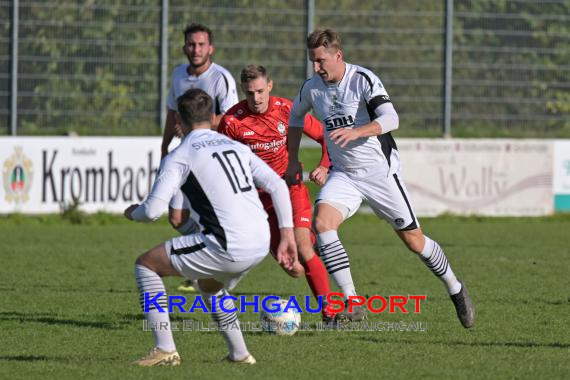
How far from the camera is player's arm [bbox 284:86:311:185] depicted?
8820 millimetres

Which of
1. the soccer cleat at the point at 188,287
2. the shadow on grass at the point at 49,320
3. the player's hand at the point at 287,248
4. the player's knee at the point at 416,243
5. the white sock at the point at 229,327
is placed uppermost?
the player's hand at the point at 287,248

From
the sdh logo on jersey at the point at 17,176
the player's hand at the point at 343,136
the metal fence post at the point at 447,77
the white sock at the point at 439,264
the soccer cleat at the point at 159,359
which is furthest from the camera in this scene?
the metal fence post at the point at 447,77

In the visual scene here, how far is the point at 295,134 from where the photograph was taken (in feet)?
29.1

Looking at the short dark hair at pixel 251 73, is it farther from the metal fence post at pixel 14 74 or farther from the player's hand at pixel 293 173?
the metal fence post at pixel 14 74

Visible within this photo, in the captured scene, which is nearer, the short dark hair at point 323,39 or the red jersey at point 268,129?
the short dark hair at point 323,39

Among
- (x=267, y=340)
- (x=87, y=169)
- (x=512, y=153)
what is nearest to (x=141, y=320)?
(x=267, y=340)

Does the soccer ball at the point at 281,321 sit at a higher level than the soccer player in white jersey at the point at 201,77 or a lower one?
lower

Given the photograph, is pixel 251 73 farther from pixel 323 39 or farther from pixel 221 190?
pixel 221 190

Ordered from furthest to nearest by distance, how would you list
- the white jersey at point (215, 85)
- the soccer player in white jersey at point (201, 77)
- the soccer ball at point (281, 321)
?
1. the white jersey at point (215, 85)
2. the soccer player in white jersey at point (201, 77)
3. the soccer ball at point (281, 321)

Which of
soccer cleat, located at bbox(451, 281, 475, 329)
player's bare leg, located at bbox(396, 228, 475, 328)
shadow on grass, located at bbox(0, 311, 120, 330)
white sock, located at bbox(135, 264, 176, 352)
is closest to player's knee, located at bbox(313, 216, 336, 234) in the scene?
player's bare leg, located at bbox(396, 228, 475, 328)

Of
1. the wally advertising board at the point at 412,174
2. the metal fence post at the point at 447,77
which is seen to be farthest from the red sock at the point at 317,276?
the metal fence post at the point at 447,77

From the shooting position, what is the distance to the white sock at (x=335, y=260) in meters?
8.57

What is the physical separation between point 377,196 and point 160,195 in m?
2.85

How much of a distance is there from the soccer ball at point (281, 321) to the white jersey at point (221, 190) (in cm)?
196
